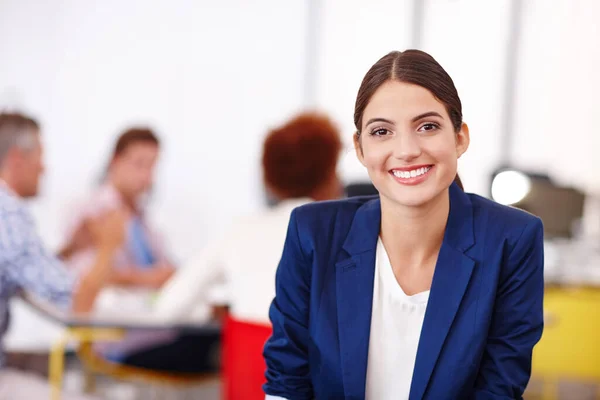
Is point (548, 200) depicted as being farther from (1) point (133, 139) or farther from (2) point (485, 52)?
(1) point (133, 139)

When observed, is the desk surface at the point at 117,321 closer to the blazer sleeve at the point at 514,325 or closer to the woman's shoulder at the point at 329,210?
the woman's shoulder at the point at 329,210

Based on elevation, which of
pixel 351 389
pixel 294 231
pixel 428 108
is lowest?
pixel 351 389

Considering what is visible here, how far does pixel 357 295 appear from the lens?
125 cm

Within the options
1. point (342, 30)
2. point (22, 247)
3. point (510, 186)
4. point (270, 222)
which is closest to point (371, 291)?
point (270, 222)

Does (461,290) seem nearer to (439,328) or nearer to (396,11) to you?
(439,328)

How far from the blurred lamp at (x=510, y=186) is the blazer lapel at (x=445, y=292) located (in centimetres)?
259

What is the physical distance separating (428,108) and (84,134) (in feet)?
13.3

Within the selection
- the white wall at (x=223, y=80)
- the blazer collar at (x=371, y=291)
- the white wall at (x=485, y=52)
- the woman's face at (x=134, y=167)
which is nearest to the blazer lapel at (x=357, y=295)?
the blazer collar at (x=371, y=291)

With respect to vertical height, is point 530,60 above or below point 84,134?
above

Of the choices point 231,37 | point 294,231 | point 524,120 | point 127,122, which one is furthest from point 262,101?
point 294,231

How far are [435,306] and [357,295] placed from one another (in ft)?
0.43

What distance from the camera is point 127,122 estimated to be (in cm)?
489

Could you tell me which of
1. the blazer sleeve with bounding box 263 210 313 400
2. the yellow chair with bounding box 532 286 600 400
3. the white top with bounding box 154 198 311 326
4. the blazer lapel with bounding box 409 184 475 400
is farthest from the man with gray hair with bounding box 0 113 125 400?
the yellow chair with bounding box 532 286 600 400

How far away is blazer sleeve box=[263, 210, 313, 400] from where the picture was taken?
128 centimetres
